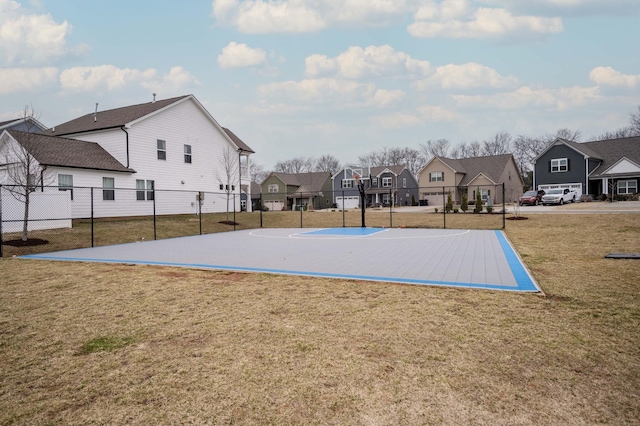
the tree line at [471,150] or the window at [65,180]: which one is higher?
the tree line at [471,150]

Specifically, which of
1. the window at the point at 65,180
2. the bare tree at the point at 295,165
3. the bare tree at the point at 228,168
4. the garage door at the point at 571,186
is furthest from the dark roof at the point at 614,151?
the bare tree at the point at 295,165

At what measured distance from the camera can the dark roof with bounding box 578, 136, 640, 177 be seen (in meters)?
35.8

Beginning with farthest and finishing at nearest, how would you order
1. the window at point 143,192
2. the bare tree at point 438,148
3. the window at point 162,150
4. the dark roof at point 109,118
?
the bare tree at point 438,148
the window at point 162,150
the dark roof at point 109,118
the window at point 143,192

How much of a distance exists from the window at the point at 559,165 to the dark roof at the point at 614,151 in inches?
92.4

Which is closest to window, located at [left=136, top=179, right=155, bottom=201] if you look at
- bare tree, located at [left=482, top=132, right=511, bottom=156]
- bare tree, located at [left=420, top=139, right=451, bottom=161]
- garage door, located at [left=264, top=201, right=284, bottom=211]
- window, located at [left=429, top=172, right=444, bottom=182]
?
garage door, located at [left=264, top=201, right=284, bottom=211]

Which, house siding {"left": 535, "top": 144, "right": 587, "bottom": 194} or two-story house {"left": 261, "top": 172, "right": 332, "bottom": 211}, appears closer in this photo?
house siding {"left": 535, "top": 144, "right": 587, "bottom": 194}

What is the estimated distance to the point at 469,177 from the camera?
1855 inches

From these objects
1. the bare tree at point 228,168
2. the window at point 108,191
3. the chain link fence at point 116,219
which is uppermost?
the bare tree at point 228,168

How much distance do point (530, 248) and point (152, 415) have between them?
10.6 m

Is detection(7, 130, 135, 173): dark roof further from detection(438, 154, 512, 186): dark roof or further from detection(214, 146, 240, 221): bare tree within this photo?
detection(438, 154, 512, 186): dark roof

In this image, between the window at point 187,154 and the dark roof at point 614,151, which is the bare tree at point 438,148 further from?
the window at point 187,154

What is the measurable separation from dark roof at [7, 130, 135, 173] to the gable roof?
37847mm

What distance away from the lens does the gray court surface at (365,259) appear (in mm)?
6641

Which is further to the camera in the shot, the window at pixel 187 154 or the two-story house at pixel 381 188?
the two-story house at pixel 381 188
